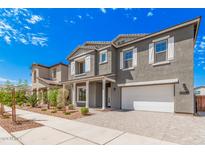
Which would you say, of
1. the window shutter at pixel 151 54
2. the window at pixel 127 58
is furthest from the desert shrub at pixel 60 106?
the window shutter at pixel 151 54

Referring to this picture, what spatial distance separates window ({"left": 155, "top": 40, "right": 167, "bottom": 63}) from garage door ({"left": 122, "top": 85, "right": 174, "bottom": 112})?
223 centimetres

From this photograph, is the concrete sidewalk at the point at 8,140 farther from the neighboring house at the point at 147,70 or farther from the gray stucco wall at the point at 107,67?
the gray stucco wall at the point at 107,67

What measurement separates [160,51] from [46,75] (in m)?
19.0

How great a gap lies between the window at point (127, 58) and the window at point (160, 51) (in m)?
2.41

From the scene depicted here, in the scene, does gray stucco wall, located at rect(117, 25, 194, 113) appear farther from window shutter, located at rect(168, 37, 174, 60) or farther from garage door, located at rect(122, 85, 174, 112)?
garage door, located at rect(122, 85, 174, 112)

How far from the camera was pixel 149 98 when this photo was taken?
10906mm

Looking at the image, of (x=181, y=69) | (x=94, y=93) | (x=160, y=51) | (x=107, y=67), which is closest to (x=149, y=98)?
(x=181, y=69)

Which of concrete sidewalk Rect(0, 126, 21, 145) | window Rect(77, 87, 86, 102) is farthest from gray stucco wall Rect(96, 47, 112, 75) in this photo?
concrete sidewalk Rect(0, 126, 21, 145)

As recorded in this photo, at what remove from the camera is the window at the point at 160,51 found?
10.4 meters

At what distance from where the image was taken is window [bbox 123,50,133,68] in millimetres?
12453

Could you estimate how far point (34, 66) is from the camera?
23.0 meters
